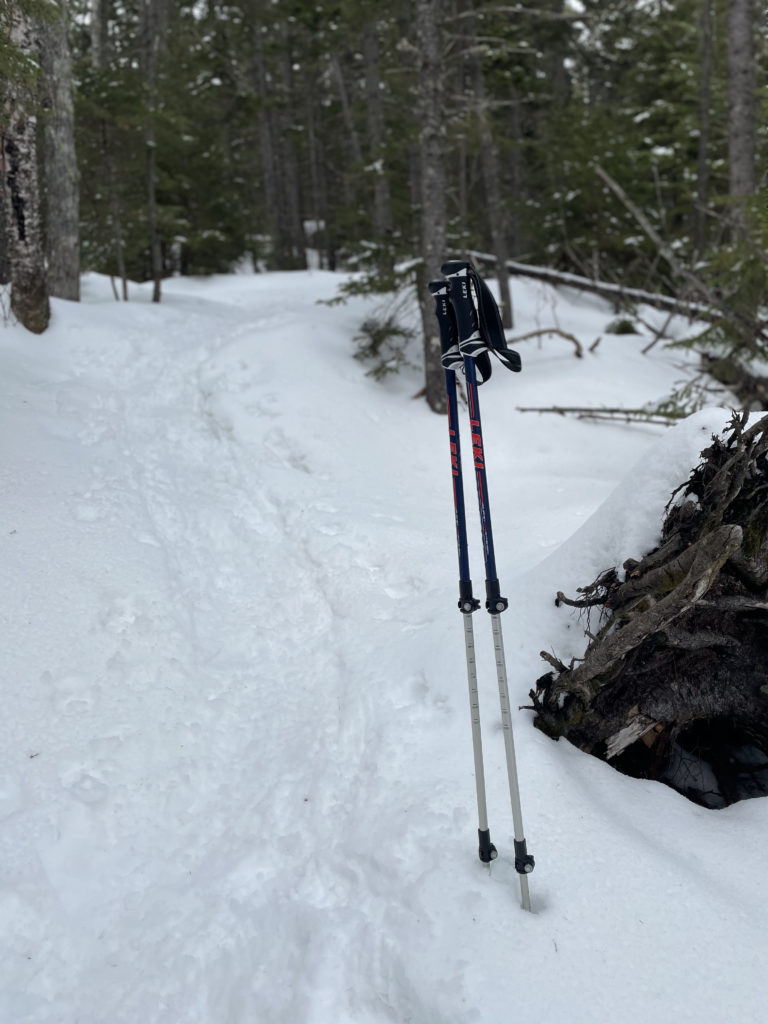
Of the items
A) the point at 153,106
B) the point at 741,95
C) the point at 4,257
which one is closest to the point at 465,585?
the point at 4,257

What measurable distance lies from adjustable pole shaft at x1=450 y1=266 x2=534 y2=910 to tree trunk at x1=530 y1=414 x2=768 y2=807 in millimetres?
882

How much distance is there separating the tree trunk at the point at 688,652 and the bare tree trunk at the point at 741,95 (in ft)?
29.7

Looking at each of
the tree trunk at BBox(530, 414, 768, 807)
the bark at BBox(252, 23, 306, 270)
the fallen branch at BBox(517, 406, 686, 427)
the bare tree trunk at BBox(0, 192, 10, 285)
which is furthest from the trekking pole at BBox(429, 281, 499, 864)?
the bark at BBox(252, 23, 306, 270)

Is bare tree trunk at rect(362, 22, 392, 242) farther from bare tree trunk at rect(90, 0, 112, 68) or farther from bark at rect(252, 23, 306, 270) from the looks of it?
bare tree trunk at rect(90, 0, 112, 68)

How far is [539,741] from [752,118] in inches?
451

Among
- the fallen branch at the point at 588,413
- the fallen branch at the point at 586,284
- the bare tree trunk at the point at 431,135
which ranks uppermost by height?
the bare tree trunk at the point at 431,135

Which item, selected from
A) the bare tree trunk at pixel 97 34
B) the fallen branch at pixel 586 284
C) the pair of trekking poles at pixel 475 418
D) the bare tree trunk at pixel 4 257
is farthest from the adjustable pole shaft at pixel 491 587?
the bare tree trunk at pixel 97 34

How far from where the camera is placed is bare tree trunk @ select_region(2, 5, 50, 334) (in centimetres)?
827

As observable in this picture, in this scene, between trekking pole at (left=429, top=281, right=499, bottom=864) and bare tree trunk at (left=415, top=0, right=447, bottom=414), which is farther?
bare tree trunk at (left=415, top=0, right=447, bottom=414)

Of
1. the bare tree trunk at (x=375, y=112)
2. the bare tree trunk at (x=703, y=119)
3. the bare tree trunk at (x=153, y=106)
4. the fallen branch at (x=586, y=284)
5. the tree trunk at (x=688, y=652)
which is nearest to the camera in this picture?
the tree trunk at (x=688, y=652)

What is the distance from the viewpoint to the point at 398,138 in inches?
508

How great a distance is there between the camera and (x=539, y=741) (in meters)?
Answer: 4.08

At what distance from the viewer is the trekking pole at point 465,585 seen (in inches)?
133

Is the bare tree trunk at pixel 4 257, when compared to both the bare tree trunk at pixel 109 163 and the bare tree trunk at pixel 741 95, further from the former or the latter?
the bare tree trunk at pixel 741 95
